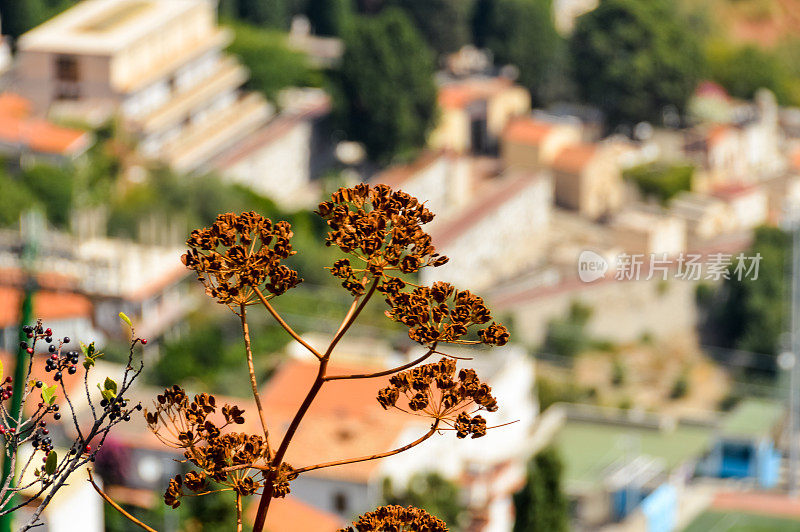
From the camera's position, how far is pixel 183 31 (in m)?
39.4

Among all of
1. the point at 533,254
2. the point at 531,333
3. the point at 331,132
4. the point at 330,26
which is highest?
the point at 330,26

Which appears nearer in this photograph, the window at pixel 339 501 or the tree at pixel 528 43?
the window at pixel 339 501

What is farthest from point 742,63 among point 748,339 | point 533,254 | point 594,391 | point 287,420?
point 287,420

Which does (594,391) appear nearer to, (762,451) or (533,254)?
(762,451)

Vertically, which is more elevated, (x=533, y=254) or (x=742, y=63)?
(x=742, y=63)

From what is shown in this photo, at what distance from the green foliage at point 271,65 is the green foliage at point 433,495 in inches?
801

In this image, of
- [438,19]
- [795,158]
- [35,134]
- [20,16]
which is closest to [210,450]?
[35,134]

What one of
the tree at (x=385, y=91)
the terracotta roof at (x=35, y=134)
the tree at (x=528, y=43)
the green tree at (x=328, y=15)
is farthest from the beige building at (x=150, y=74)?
the tree at (x=528, y=43)

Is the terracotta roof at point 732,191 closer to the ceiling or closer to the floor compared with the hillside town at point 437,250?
closer to the ceiling

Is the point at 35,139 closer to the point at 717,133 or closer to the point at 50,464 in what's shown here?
the point at 717,133

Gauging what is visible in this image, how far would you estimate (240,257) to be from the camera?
12.7 feet

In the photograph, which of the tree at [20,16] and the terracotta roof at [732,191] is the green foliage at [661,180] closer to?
the terracotta roof at [732,191]

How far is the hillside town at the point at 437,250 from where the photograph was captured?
78.6 feet

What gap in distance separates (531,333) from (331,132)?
9015mm
